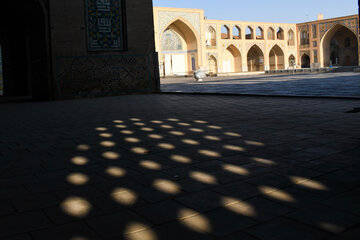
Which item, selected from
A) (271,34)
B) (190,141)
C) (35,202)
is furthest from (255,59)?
(35,202)

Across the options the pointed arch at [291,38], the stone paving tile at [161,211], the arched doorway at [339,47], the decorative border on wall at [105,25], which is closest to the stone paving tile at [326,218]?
the stone paving tile at [161,211]

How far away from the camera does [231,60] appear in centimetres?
3212

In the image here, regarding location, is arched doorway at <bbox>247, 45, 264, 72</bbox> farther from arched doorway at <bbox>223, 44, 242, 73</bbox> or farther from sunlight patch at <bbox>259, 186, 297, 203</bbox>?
sunlight patch at <bbox>259, 186, 297, 203</bbox>

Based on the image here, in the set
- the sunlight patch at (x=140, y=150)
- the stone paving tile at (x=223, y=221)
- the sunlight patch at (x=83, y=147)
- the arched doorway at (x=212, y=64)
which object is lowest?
the stone paving tile at (x=223, y=221)

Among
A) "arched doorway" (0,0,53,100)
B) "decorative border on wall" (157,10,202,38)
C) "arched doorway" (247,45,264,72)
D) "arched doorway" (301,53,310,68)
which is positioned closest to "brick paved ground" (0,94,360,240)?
"arched doorway" (0,0,53,100)

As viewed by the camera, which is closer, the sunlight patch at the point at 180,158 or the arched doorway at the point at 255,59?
the sunlight patch at the point at 180,158

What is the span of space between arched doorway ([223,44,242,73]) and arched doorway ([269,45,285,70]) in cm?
453

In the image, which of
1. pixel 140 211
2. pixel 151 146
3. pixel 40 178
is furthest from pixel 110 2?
pixel 140 211

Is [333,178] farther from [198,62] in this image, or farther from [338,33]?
[338,33]

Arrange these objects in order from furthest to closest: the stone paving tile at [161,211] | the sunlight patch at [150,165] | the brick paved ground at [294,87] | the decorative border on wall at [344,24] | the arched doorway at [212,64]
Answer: the arched doorway at [212,64]
the decorative border on wall at [344,24]
the brick paved ground at [294,87]
the sunlight patch at [150,165]
the stone paving tile at [161,211]

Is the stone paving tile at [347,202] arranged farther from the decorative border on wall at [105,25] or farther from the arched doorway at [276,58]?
the arched doorway at [276,58]

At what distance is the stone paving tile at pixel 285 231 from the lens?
1127 millimetres

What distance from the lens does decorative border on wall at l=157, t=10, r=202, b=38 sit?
25.2m

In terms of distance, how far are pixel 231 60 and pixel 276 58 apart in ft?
17.8
